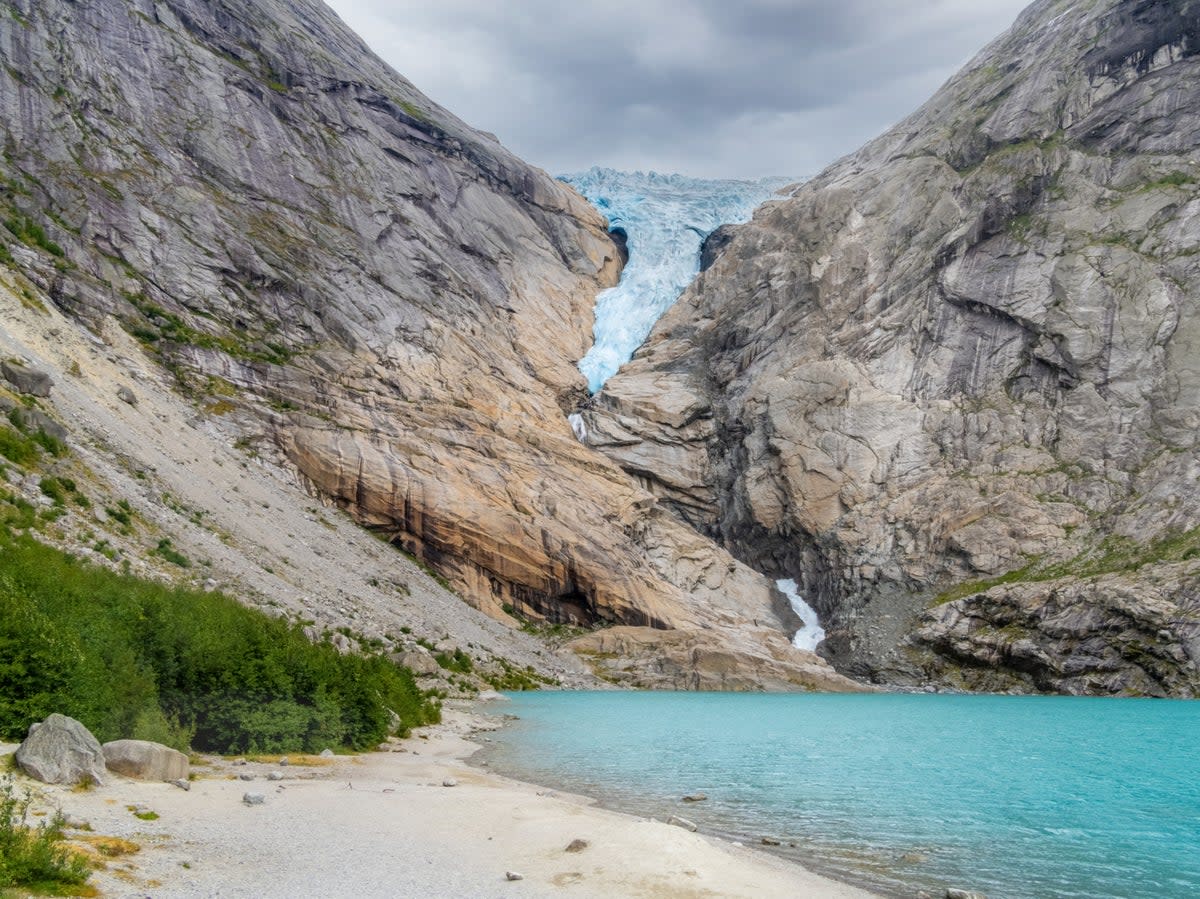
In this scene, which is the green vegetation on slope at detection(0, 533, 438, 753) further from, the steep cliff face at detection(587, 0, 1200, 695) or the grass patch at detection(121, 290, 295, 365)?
the steep cliff face at detection(587, 0, 1200, 695)

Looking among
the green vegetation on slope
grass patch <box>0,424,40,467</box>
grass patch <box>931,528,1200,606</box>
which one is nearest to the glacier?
grass patch <box>931,528,1200,606</box>

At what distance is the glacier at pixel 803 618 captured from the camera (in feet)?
219

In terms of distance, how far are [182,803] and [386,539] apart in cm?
4916

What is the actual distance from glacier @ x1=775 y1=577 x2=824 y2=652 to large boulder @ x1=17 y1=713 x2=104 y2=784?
195 feet

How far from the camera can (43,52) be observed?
6675cm

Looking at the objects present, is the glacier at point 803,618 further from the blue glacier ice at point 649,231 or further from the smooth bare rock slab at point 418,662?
the smooth bare rock slab at point 418,662

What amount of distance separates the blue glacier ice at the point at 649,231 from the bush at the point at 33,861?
283 feet

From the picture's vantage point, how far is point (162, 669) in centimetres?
1502

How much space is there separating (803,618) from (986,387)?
26.5 m

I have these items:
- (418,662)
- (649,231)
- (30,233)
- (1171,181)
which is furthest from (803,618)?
(649,231)

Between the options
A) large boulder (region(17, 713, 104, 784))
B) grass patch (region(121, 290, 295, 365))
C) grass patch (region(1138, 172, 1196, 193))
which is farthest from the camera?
grass patch (region(1138, 172, 1196, 193))

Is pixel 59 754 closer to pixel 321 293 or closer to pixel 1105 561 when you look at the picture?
pixel 1105 561

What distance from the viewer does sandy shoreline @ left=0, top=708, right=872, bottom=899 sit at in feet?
25.9

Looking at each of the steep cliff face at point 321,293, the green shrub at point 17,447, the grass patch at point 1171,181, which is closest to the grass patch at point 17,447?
the green shrub at point 17,447
